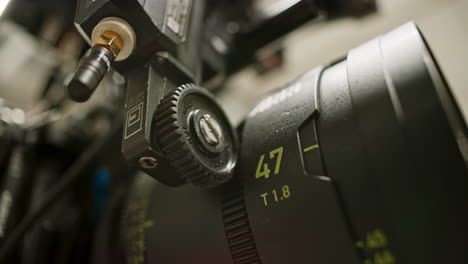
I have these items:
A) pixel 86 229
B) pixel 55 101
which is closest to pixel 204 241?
pixel 86 229

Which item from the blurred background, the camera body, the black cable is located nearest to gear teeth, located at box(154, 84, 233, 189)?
the camera body

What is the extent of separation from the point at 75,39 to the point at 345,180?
803 millimetres

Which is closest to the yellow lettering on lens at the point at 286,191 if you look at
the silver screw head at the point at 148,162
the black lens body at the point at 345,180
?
the black lens body at the point at 345,180

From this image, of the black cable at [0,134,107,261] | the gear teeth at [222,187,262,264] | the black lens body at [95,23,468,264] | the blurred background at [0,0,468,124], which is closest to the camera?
the black lens body at [95,23,468,264]

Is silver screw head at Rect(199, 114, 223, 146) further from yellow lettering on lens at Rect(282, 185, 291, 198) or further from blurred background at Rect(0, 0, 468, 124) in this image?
blurred background at Rect(0, 0, 468, 124)

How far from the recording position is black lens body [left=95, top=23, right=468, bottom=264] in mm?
337

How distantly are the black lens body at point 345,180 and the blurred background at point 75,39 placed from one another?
39cm

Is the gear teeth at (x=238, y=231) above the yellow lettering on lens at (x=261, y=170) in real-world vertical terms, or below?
below

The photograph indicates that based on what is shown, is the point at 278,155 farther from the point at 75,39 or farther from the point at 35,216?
the point at 75,39

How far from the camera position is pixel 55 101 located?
0.80 metres

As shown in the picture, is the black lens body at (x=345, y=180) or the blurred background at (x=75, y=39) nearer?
the black lens body at (x=345, y=180)

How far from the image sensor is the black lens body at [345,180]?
0.34 m

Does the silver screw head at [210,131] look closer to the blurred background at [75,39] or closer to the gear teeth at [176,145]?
the gear teeth at [176,145]

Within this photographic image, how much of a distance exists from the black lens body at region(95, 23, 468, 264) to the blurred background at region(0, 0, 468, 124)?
0.39 m
